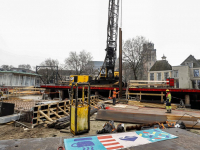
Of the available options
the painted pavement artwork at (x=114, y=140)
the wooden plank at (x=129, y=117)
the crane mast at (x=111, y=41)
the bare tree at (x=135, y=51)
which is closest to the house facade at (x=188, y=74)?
the bare tree at (x=135, y=51)

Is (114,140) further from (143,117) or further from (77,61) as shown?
(77,61)

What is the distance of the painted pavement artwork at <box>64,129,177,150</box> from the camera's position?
3.36m

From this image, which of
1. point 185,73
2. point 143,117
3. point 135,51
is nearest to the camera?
point 143,117

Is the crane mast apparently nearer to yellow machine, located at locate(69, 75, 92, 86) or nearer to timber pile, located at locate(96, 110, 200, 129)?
yellow machine, located at locate(69, 75, 92, 86)

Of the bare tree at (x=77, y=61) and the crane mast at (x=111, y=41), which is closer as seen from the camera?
the crane mast at (x=111, y=41)

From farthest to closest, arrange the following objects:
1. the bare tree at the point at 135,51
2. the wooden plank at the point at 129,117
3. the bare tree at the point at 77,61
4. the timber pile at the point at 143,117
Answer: the bare tree at the point at 77,61 → the bare tree at the point at 135,51 → the wooden plank at the point at 129,117 → the timber pile at the point at 143,117

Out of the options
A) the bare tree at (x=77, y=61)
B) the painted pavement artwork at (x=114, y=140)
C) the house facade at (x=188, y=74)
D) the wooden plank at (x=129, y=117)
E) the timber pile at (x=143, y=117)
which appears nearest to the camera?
the painted pavement artwork at (x=114, y=140)

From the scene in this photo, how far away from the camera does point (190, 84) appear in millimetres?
27812

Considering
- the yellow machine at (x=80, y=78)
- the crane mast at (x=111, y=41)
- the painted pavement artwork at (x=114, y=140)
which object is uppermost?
the crane mast at (x=111, y=41)

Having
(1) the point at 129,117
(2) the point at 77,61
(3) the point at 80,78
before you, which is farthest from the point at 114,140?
(2) the point at 77,61

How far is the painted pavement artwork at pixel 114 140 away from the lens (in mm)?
3355

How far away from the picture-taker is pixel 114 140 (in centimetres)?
379

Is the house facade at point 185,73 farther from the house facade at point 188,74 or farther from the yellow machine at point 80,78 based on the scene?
the yellow machine at point 80,78

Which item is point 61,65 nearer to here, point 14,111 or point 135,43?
point 135,43
